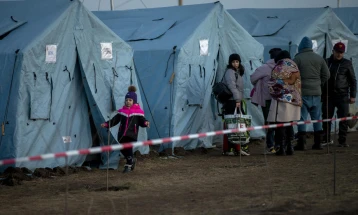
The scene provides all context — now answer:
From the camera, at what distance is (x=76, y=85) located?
14.7 meters

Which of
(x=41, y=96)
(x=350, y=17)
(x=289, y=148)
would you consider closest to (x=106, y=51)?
(x=41, y=96)

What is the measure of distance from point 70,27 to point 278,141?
437cm

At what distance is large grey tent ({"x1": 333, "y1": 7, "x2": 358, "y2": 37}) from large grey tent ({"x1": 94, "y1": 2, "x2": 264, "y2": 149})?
21.1ft

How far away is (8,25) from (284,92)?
4.90m

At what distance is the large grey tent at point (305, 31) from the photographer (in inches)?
838

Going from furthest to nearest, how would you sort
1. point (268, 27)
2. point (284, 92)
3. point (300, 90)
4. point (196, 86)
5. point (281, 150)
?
1. point (268, 27)
2. point (196, 86)
3. point (281, 150)
4. point (300, 90)
5. point (284, 92)

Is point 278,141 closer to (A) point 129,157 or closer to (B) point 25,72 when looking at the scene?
(A) point 129,157

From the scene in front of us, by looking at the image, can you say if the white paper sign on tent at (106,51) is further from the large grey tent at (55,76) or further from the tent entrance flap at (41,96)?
the tent entrance flap at (41,96)

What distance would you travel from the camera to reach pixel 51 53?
45.8ft

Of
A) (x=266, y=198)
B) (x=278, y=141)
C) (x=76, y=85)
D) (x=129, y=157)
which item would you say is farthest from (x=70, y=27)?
(x=266, y=198)

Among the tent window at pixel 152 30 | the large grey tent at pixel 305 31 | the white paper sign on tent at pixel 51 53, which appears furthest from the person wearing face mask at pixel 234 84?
the large grey tent at pixel 305 31

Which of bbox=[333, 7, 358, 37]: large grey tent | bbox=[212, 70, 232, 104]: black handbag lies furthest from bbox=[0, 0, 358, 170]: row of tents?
bbox=[333, 7, 358, 37]: large grey tent

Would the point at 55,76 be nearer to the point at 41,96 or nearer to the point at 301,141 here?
the point at 41,96

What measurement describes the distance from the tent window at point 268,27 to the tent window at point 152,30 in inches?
155
